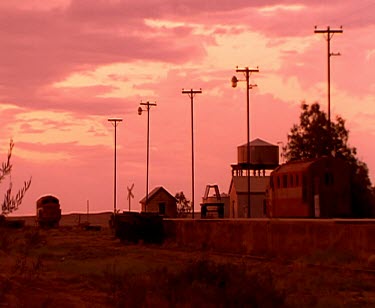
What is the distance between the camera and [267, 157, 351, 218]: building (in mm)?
54750

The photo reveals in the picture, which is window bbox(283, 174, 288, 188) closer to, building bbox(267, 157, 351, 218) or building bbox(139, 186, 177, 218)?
building bbox(267, 157, 351, 218)

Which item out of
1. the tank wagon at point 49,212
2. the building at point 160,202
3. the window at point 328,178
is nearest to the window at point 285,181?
the window at point 328,178

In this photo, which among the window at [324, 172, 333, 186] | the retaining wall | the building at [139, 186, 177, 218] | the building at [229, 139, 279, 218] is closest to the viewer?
the retaining wall

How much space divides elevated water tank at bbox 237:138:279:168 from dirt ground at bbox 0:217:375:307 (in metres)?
70.4

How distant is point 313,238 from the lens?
3772 cm

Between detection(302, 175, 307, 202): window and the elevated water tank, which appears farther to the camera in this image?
the elevated water tank

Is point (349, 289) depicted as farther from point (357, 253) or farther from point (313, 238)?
point (313, 238)

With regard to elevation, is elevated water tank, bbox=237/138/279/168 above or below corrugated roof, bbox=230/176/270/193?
above

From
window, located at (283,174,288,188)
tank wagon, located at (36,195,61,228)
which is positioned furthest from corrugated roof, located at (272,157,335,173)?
tank wagon, located at (36,195,61,228)

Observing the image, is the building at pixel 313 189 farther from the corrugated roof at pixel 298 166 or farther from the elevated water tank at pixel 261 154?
the elevated water tank at pixel 261 154

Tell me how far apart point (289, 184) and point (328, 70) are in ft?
48.2

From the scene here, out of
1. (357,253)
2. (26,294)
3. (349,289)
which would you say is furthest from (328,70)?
(26,294)

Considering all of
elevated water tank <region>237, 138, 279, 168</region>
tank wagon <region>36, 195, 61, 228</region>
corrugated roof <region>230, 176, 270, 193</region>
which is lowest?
tank wagon <region>36, 195, 61, 228</region>

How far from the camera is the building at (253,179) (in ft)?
324
